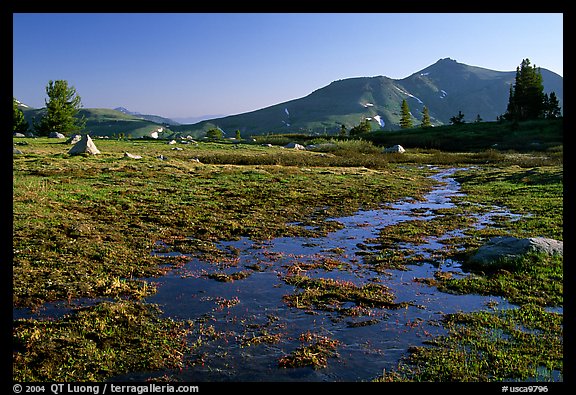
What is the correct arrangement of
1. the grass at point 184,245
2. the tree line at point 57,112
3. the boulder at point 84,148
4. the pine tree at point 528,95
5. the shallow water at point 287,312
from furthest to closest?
the pine tree at point 528,95
the tree line at point 57,112
the boulder at point 84,148
the grass at point 184,245
the shallow water at point 287,312

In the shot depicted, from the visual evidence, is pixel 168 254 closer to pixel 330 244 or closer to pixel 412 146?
pixel 330 244

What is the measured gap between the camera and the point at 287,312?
12.1 m

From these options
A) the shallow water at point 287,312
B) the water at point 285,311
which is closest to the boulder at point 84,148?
the water at point 285,311

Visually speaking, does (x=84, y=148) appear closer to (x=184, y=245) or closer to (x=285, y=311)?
(x=184, y=245)

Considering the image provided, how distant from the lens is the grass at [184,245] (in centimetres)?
934

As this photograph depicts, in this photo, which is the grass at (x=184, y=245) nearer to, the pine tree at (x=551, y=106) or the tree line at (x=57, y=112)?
the tree line at (x=57, y=112)

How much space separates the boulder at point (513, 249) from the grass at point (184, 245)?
0.62m

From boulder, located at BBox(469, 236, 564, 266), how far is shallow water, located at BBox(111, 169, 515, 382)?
1.31m

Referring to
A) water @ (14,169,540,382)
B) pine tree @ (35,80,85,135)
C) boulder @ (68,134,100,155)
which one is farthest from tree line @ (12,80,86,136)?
water @ (14,169,540,382)

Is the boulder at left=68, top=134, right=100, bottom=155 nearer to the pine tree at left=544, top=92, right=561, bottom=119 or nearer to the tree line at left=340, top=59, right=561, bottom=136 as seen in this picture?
the tree line at left=340, top=59, right=561, bottom=136

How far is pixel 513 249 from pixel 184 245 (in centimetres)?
1558

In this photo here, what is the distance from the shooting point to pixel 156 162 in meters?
44.3
